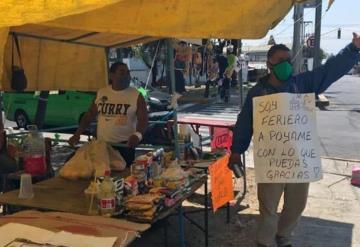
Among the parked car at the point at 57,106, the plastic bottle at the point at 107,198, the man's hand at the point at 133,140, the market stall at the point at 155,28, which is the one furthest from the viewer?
the parked car at the point at 57,106

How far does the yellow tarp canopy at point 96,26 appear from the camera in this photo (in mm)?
2531

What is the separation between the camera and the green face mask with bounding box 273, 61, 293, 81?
4.33 meters

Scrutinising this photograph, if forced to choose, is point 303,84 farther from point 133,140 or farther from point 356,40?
point 133,140

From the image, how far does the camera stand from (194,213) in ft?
20.0

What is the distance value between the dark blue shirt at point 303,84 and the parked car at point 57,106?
29.5 ft

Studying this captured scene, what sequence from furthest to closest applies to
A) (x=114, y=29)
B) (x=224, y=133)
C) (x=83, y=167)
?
(x=224, y=133)
(x=83, y=167)
(x=114, y=29)

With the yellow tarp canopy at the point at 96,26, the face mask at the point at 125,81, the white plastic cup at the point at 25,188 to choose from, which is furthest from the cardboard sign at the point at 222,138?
the white plastic cup at the point at 25,188

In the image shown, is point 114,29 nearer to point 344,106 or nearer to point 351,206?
point 351,206

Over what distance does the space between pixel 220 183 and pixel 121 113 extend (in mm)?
1233

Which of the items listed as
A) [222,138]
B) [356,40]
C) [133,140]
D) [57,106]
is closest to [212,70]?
[57,106]

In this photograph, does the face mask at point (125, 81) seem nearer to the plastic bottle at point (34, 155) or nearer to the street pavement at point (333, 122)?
the plastic bottle at point (34, 155)

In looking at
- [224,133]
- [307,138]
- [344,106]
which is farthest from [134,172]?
[344,106]

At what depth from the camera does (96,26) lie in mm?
3838

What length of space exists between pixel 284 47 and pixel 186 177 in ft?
4.58
